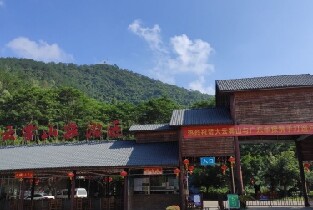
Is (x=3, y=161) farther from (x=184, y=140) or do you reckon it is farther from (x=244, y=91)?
(x=244, y=91)

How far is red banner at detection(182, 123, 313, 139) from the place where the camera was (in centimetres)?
1823

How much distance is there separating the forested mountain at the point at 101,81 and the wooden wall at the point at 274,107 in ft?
229

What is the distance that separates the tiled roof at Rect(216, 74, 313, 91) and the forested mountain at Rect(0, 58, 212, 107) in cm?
6839

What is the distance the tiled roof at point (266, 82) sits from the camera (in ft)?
60.7

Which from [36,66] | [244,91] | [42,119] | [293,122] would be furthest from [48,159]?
[36,66]

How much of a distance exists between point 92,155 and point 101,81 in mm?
88338

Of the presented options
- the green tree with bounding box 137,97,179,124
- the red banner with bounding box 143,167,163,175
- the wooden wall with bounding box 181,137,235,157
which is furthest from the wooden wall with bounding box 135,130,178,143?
the green tree with bounding box 137,97,179,124

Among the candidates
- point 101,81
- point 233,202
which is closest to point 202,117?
point 233,202

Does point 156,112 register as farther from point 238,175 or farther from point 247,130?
point 238,175

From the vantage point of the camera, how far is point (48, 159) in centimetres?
2105

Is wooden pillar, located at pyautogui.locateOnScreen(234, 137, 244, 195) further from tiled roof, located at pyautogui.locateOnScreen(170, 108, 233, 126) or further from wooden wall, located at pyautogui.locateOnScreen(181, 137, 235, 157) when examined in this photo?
tiled roof, located at pyautogui.locateOnScreen(170, 108, 233, 126)

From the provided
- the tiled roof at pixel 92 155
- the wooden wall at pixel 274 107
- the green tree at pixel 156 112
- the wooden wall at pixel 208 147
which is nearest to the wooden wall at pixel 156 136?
the tiled roof at pixel 92 155

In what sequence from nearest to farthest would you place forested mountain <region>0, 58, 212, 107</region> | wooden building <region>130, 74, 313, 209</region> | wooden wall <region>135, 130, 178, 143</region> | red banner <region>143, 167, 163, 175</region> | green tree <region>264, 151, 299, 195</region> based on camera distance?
wooden building <region>130, 74, 313, 209</region>
red banner <region>143, 167, 163, 175</region>
wooden wall <region>135, 130, 178, 143</region>
green tree <region>264, 151, 299, 195</region>
forested mountain <region>0, 58, 212, 107</region>

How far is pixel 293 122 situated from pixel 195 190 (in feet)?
54.5
